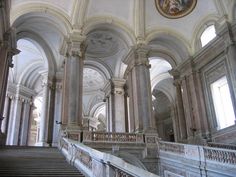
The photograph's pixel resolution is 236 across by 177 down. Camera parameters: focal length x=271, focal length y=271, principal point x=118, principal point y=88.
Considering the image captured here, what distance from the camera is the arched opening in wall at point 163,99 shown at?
80.3ft

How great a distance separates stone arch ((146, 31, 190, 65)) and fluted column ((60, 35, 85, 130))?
443 cm

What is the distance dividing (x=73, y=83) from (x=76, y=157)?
6.20 m

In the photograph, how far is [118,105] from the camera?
19.9m

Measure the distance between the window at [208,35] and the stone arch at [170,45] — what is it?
1.03m

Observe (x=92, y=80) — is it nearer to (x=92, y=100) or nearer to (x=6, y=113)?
(x=92, y=100)

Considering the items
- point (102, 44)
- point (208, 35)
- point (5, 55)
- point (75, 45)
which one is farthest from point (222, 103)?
point (5, 55)

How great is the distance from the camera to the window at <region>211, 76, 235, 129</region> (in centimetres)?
1470

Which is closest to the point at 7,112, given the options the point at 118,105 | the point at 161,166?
the point at 118,105

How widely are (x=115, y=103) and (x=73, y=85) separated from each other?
6.63 meters

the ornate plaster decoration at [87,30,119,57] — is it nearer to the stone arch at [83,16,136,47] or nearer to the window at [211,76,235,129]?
the stone arch at [83,16,136,47]

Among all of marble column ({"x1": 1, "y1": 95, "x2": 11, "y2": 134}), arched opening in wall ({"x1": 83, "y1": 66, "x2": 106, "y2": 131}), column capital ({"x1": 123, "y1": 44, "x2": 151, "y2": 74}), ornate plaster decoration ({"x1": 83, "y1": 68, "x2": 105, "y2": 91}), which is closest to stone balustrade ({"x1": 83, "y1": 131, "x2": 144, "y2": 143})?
column capital ({"x1": 123, "y1": 44, "x2": 151, "y2": 74})

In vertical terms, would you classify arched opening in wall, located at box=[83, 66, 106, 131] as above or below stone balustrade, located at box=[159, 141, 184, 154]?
above


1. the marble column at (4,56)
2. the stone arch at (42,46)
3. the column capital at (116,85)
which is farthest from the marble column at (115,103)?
the marble column at (4,56)

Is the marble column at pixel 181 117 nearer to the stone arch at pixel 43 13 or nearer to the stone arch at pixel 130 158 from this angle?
the stone arch at pixel 130 158
